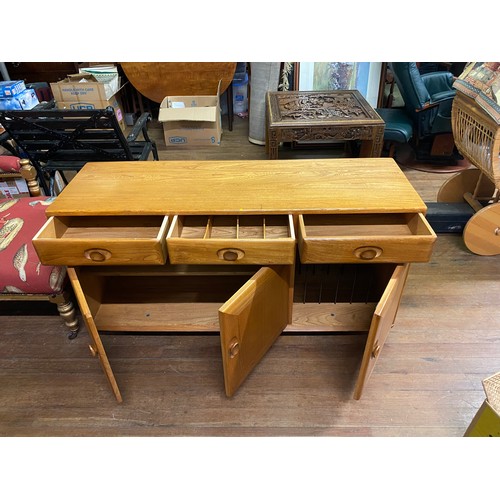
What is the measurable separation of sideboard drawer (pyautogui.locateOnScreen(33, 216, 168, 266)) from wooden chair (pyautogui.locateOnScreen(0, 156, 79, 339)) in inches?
9.3

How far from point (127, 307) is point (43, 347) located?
40 centimetres

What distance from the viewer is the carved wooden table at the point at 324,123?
241 cm

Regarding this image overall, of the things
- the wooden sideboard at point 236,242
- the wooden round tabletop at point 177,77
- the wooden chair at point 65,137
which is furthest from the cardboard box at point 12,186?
the wooden round tabletop at point 177,77

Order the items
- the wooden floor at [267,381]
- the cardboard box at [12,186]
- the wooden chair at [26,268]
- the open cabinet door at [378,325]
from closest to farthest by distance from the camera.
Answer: the open cabinet door at [378,325], the wooden floor at [267,381], the wooden chair at [26,268], the cardboard box at [12,186]

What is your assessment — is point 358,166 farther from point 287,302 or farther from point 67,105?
point 67,105

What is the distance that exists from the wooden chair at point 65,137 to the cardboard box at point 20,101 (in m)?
0.95

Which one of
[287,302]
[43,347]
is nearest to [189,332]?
[287,302]

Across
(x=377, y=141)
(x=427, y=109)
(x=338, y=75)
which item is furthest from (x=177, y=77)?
(x=427, y=109)

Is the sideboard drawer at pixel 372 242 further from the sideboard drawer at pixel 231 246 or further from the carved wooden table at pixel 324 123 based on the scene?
the carved wooden table at pixel 324 123

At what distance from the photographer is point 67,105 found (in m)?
3.32

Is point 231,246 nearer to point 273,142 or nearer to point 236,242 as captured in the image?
point 236,242

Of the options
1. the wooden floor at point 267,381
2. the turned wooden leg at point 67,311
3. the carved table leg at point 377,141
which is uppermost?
the carved table leg at point 377,141

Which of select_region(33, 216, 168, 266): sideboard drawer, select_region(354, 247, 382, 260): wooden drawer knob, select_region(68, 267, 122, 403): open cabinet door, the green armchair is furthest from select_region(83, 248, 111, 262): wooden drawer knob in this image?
the green armchair

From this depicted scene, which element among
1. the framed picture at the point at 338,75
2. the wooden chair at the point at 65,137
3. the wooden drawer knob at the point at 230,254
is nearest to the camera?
the wooden drawer knob at the point at 230,254
